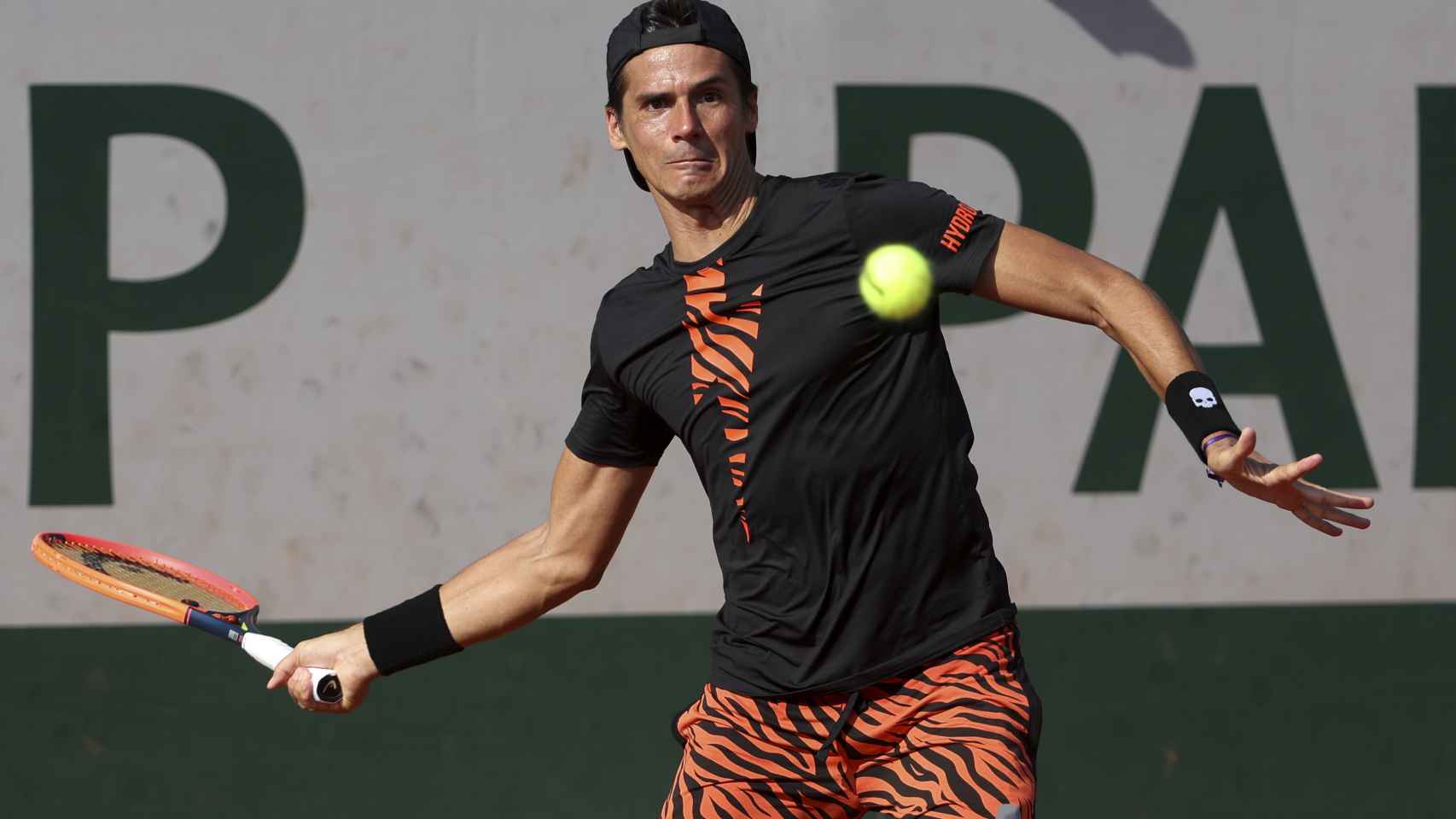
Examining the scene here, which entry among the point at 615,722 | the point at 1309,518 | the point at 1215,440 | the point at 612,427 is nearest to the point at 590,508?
the point at 612,427

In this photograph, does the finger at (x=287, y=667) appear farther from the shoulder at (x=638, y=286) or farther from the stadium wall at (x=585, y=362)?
the stadium wall at (x=585, y=362)

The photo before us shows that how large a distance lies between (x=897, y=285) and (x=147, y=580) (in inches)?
72.8

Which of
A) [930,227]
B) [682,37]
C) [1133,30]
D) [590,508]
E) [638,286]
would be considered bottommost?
[590,508]

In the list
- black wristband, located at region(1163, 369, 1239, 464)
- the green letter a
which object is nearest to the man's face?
black wristband, located at region(1163, 369, 1239, 464)

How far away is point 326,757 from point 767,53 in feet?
7.95

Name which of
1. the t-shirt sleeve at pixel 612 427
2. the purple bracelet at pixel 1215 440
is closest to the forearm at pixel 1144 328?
the purple bracelet at pixel 1215 440

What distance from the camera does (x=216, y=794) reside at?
4.91 meters

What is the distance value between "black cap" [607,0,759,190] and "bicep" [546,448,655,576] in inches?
26.3

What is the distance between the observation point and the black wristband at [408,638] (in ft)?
10.8

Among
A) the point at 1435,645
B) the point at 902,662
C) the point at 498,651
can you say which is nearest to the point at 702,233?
the point at 902,662

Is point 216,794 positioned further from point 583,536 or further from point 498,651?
point 583,536

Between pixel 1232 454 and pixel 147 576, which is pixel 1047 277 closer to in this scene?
pixel 1232 454

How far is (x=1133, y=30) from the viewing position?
4988 millimetres

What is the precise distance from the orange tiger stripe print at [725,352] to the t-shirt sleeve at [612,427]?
23 cm
